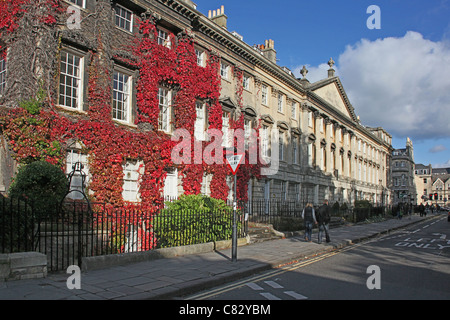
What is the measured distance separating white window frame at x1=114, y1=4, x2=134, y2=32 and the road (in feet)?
42.5

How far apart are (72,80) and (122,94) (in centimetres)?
253

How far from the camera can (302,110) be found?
34844 millimetres

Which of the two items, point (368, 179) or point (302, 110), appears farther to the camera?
point (368, 179)

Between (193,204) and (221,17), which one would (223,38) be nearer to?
(221,17)

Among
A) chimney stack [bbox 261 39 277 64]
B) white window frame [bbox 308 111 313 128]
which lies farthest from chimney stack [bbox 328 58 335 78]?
chimney stack [bbox 261 39 277 64]

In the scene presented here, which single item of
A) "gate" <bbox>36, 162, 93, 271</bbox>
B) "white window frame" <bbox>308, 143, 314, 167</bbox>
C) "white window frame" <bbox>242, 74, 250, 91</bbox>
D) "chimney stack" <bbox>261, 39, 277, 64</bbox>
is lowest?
"gate" <bbox>36, 162, 93, 271</bbox>

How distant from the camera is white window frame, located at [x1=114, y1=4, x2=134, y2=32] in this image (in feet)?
56.3

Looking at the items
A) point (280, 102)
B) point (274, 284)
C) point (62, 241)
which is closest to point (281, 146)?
point (280, 102)

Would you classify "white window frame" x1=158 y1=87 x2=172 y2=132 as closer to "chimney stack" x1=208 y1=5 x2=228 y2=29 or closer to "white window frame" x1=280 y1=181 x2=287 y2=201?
"chimney stack" x1=208 y1=5 x2=228 y2=29

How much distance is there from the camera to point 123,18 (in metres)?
17.5

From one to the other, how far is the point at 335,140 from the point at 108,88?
1292 inches
